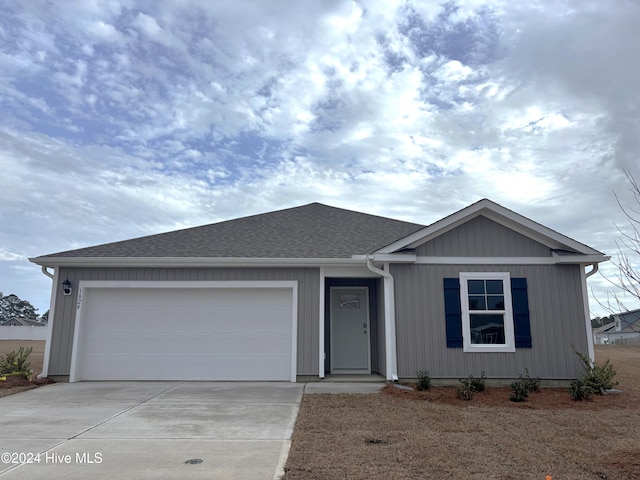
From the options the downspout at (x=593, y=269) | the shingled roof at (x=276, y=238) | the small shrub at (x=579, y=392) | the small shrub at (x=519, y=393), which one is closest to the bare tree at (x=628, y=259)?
the small shrub at (x=519, y=393)

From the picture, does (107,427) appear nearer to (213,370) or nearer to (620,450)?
(213,370)

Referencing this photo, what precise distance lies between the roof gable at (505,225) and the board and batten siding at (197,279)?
6.36 feet

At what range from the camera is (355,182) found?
16125mm

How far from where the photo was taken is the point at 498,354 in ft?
28.5

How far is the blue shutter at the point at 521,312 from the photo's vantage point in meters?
8.69

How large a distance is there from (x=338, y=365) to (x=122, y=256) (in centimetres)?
539

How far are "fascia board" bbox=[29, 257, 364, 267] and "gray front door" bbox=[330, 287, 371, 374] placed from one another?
4.29 feet

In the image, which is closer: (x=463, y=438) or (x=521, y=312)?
(x=463, y=438)

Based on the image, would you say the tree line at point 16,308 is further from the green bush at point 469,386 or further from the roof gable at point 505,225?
the green bush at point 469,386

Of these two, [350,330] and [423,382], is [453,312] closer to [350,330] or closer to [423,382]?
[423,382]

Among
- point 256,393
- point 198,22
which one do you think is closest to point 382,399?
point 256,393

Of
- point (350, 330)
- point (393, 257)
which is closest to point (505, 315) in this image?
point (393, 257)

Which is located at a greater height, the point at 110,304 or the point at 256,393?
the point at 110,304

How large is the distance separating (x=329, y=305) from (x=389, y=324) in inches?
80.7
